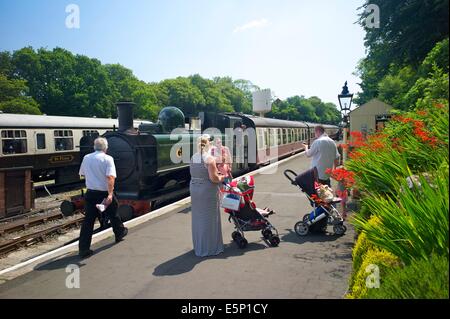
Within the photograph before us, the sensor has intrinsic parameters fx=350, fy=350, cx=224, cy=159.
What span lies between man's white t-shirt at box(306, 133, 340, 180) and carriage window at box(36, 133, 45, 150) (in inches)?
522

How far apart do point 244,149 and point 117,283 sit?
40.3ft

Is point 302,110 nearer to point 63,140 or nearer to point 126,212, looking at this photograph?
point 63,140

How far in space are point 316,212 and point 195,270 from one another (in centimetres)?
262

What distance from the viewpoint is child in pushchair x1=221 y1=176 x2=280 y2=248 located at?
587 cm

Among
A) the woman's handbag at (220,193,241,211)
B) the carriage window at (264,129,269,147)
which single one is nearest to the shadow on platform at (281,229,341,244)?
the woman's handbag at (220,193,241,211)

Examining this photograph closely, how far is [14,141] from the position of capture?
1473 centimetres

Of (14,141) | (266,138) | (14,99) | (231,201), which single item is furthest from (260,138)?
(14,99)

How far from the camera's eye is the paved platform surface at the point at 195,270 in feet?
14.0

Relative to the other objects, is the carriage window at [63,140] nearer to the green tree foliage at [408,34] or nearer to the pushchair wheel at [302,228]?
the pushchair wheel at [302,228]

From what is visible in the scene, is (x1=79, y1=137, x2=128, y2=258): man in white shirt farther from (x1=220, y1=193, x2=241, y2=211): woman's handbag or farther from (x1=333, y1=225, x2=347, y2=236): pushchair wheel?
(x1=333, y1=225, x2=347, y2=236): pushchair wheel

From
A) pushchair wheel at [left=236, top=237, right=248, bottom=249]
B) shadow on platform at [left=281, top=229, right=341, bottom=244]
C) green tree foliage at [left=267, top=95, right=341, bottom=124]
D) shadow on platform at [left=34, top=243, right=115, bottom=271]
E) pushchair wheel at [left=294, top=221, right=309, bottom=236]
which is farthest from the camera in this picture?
green tree foliage at [left=267, top=95, right=341, bottom=124]

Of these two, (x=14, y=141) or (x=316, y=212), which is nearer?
(x=316, y=212)

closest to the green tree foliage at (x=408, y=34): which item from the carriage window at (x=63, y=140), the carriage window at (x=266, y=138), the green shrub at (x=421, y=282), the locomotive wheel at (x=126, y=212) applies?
the carriage window at (x=266, y=138)

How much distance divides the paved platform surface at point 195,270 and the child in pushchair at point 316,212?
0.56 ft
